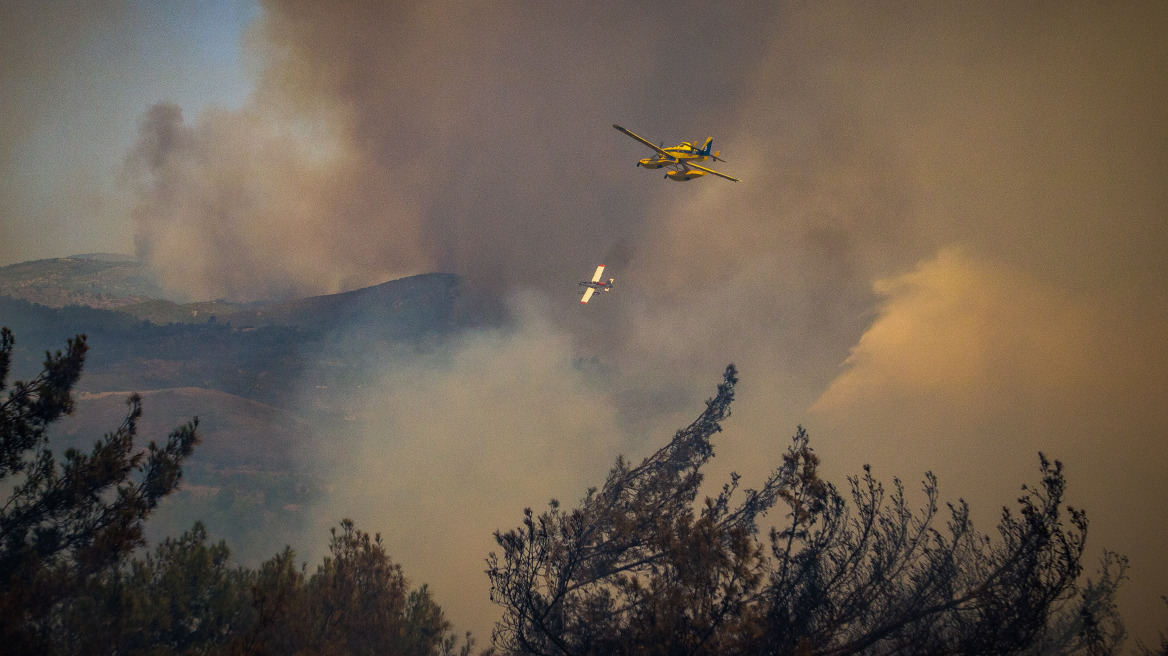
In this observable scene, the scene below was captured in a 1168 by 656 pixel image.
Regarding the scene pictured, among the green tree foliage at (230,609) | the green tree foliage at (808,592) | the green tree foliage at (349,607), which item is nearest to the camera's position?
the green tree foliage at (808,592)

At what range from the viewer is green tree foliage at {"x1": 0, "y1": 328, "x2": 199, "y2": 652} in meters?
18.8

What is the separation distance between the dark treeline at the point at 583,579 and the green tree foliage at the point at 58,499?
69 mm

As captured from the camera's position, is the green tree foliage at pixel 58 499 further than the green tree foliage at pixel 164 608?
No

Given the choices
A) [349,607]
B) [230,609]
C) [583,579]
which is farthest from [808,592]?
[230,609]

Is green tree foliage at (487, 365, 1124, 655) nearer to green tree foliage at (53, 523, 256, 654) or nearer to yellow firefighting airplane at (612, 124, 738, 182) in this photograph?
green tree foliage at (53, 523, 256, 654)

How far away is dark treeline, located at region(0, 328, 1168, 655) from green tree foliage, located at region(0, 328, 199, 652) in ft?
0.23

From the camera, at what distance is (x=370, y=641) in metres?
27.1

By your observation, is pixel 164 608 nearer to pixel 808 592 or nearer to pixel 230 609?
pixel 230 609

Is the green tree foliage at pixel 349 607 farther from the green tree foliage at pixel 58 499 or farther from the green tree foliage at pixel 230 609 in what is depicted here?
the green tree foliage at pixel 58 499

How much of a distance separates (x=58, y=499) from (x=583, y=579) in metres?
20.4

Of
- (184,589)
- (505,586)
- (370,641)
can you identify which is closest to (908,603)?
(505,586)

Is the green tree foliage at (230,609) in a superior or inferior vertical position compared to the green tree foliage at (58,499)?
inferior

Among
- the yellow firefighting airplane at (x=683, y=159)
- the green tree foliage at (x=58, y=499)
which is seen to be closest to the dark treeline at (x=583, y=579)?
the green tree foliage at (x=58, y=499)

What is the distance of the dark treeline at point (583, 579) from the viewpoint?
17.3 m
